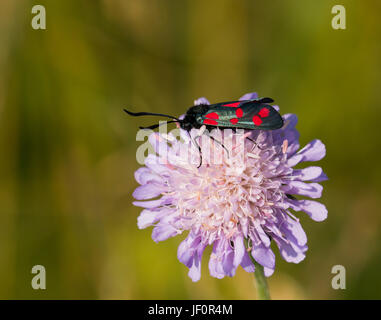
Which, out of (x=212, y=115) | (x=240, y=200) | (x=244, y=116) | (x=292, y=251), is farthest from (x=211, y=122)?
(x=292, y=251)

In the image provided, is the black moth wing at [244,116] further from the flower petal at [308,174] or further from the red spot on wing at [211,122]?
the flower petal at [308,174]

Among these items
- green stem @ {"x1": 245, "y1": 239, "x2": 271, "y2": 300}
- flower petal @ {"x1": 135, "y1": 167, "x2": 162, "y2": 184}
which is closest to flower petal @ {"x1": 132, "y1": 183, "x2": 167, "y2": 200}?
flower petal @ {"x1": 135, "y1": 167, "x2": 162, "y2": 184}

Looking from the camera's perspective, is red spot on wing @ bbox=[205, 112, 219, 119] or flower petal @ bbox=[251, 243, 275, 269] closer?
flower petal @ bbox=[251, 243, 275, 269]

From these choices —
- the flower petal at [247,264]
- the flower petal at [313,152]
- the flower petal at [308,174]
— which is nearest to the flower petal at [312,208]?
the flower petal at [308,174]

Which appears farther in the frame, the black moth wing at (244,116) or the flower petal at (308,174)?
the flower petal at (308,174)

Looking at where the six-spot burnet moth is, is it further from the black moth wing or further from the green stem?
the green stem

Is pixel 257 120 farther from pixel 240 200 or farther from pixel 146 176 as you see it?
pixel 146 176

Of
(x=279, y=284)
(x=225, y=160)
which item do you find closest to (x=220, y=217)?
(x=225, y=160)
